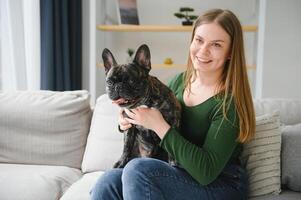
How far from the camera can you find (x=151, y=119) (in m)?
1.36

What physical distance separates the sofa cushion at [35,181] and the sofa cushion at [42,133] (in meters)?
0.06

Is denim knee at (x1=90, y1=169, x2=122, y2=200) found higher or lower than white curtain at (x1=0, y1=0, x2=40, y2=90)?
lower

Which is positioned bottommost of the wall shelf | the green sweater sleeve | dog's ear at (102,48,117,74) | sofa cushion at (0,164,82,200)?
sofa cushion at (0,164,82,200)

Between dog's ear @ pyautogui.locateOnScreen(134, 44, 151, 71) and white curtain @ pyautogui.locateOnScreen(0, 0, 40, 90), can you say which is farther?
white curtain @ pyautogui.locateOnScreen(0, 0, 40, 90)

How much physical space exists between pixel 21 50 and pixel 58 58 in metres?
0.34

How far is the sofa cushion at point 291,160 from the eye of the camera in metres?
1.62

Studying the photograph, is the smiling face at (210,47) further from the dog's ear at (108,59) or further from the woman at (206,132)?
the dog's ear at (108,59)

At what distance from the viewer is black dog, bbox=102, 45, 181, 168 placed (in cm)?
135

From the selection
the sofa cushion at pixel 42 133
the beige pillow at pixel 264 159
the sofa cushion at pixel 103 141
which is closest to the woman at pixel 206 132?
the beige pillow at pixel 264 159

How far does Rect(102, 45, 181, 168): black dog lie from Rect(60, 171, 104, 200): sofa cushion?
0.24m

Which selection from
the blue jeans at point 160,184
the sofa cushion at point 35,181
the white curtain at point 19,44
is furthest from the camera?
the white curtain at point 19,44

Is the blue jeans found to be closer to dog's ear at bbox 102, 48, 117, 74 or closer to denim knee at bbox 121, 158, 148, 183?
denim knee at bbox 121, 158, 148, 183

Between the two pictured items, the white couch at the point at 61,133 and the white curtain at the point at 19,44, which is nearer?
the white couch at the point at 61,133

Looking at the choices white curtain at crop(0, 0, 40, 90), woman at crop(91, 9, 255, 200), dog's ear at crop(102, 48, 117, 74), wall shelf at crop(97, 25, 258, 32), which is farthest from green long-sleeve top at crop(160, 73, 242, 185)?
white curtain at crop(0, 0, 40, 90)
